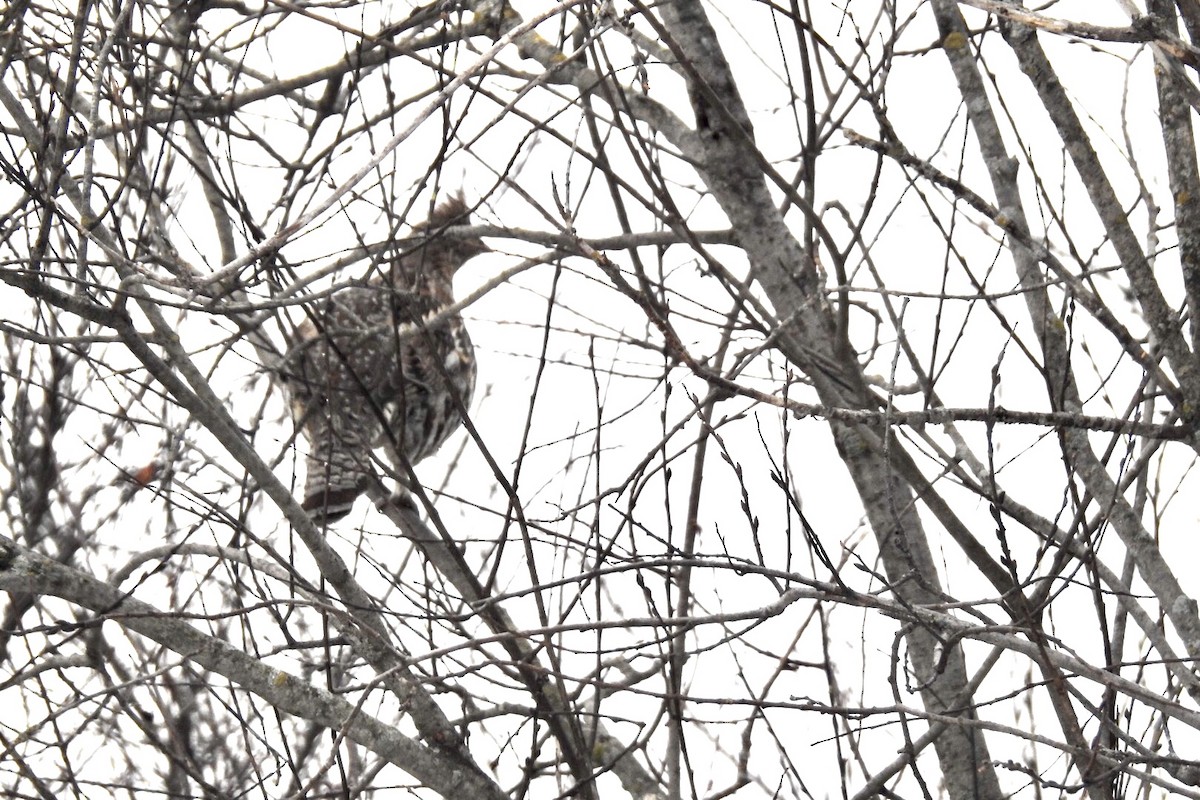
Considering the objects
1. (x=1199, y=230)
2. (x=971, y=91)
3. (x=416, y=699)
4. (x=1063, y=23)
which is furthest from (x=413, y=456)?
(x=1063, y=23)

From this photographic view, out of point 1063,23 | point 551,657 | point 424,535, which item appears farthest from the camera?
point 424,535

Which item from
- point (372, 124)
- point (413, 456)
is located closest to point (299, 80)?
point (372, 124)

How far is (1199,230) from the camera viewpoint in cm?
244

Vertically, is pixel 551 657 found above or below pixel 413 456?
below

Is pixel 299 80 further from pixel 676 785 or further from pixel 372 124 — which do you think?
pixel 676 785

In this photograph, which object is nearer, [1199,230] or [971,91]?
[1199,230]

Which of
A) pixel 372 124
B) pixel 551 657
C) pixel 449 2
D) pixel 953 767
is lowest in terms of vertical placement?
pixel 953 767

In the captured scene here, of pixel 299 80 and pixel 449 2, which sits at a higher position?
pixel 299 80

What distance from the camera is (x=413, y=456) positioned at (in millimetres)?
6094

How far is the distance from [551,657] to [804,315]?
1175 millimetres

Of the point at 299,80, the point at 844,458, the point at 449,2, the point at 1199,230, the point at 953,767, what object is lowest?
the point at 953,767

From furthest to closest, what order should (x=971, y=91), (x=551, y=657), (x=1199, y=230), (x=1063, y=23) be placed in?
(x=971, y=91), (x=551, y=657), (x=1199, y=230), (x=1063, y=23)

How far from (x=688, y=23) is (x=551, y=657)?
1.78m

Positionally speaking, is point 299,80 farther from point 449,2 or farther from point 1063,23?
point 1063,23
